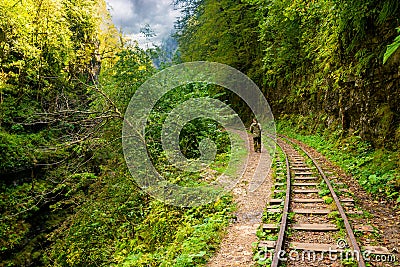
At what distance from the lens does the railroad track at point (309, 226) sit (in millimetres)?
4445

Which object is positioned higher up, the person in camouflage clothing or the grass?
the person in camouflage clothing

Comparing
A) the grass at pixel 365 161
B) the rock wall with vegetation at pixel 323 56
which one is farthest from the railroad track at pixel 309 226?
the rock wall with vegetation at pixel 323 56

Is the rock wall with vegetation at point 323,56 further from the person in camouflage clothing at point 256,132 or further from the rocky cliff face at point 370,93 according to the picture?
the person in camouflage clothing at point 256,132

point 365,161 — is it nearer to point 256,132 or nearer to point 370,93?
point 370,93

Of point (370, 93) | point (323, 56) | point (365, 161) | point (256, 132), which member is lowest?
point (365, 161)

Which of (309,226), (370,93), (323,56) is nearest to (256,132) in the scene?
(370,93)

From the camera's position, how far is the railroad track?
4.45 metres

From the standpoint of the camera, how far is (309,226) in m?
5.51

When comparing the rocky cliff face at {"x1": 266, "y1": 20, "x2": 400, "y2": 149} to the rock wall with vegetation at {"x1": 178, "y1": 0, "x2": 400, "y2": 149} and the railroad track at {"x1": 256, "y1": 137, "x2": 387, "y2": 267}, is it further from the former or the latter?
the railroad track at {"x1": 256, "y1": 137, "x2": 387, "y2": 267}

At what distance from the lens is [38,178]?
1477 cm

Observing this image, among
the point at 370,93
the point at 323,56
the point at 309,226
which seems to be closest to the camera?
the point at 309,226

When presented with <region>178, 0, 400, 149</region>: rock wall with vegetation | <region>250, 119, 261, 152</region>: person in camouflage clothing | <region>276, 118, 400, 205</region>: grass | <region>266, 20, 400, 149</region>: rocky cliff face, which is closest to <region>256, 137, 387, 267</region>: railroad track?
<region>276, 118, 400, 205</region>: grass

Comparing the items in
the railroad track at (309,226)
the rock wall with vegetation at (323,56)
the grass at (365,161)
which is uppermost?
the rock wall with vegetation at (323,56)

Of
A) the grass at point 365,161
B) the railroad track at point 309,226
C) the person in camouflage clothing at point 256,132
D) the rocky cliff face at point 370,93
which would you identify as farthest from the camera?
the person in camouflage clothing at point 256,132
